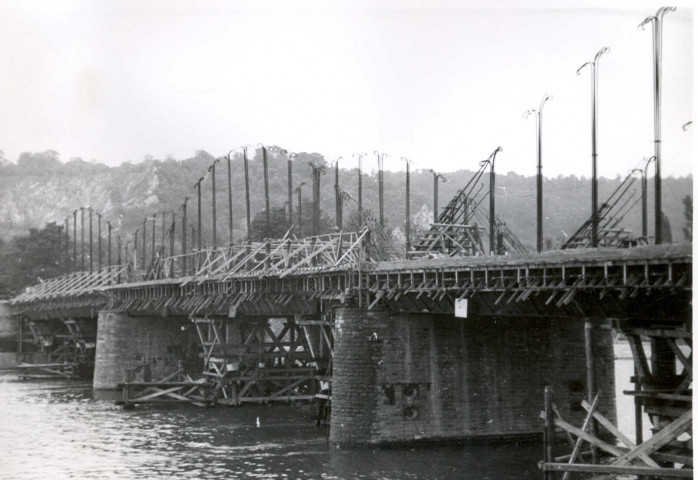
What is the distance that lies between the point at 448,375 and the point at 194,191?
116m

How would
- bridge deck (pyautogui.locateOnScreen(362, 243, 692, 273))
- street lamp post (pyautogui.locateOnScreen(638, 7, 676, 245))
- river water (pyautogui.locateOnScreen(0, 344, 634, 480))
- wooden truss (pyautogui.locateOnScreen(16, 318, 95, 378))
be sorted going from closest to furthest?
bridge deck (pyautogui.locateOnScreen(362, 243, 692, 273)), street lamp post (pyautogui.locateOnScreen(638, 7, 676, 245)), river water (pyautogui.locateOnScreen(0, 344, 634, 480)), wooden truss (pyautogui.locateOnScreen(16, 318, 95, 378))

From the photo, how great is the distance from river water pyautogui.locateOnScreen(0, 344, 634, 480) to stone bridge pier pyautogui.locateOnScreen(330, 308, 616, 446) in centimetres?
84

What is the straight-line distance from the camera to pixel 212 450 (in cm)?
3791

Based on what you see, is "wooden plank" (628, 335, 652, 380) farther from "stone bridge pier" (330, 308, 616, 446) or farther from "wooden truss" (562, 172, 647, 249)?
"stone bridge pier" (330, 308, 616, 446)

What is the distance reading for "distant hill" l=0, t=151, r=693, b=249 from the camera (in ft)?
436

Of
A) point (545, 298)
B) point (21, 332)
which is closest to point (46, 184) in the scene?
point (21, 332)

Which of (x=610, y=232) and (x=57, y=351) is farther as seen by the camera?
(x=57, y=351)

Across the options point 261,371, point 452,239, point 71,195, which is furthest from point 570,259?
point 71,195

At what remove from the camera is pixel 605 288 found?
87.9ft

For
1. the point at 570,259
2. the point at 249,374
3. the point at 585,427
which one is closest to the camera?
the point at 585,427

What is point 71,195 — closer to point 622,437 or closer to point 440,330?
point 440,330

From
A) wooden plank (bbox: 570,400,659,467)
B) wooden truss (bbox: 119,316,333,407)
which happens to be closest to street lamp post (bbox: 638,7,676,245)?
wooden plank (bbox: 570,400,659,467)

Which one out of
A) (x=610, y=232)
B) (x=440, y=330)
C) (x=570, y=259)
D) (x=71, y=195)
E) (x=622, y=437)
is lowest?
(x=622, y=437)

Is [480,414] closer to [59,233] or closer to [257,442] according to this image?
[257,442]
